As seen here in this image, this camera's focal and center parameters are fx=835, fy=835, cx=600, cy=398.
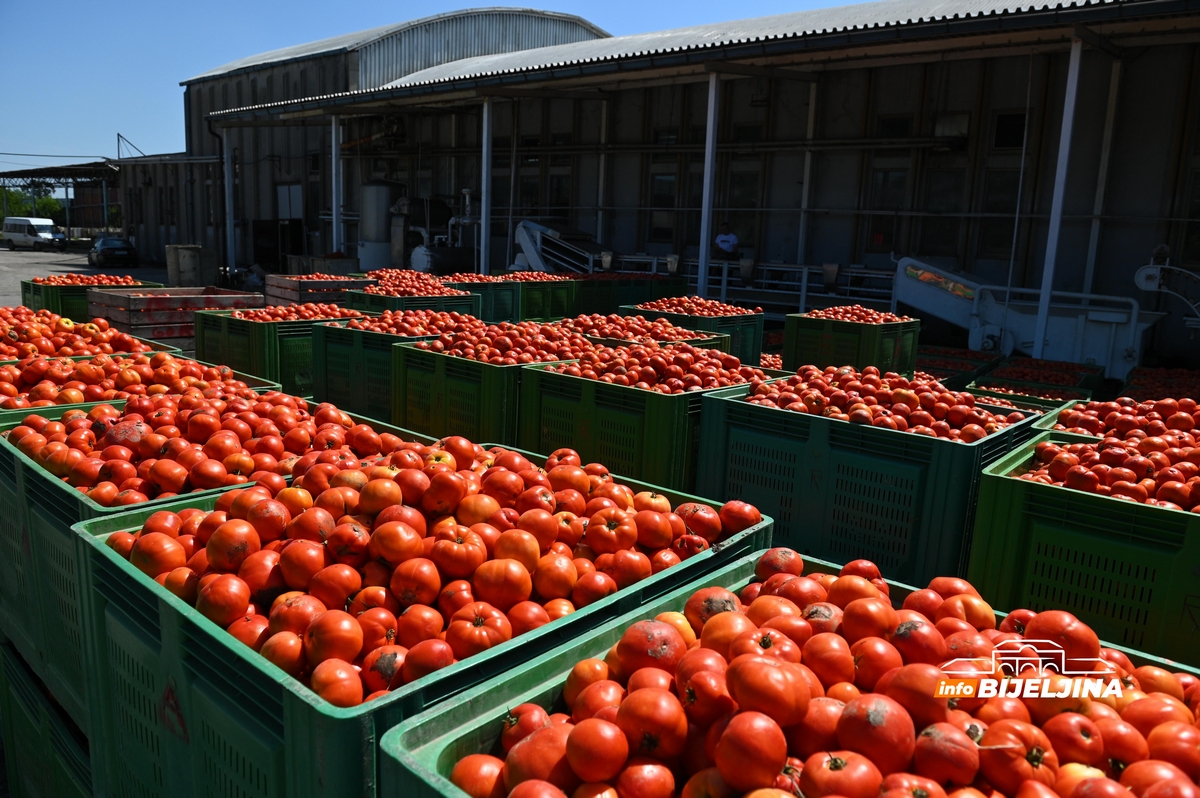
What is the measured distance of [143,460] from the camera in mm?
3764

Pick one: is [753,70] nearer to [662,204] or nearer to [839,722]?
[662,204]

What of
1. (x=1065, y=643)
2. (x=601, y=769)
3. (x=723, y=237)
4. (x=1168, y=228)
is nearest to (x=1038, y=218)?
(x=1168, y=228)

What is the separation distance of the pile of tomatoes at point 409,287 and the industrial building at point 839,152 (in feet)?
15.7

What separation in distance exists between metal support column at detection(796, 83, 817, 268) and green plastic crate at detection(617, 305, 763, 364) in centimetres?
834

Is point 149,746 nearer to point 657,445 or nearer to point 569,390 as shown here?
point 657,445

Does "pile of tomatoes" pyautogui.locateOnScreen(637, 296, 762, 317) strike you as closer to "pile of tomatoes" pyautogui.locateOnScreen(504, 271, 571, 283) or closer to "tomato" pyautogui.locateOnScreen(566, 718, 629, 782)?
"pile of tomatoes" pyautogui.locateOnScreen(504, 271, 571, 283)

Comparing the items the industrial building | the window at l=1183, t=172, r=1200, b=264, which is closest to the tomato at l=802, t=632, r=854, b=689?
the industrial building

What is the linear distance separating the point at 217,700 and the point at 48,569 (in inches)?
68.8

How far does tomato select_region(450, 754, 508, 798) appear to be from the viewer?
1.79 meters

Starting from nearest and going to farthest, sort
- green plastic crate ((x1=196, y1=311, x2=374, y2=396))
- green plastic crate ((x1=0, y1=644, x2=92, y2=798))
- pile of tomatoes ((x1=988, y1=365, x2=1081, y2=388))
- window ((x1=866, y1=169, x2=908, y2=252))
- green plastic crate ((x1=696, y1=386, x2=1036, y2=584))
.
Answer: green plastic crate ((x1=0, y1=644, x2=92, y2=798)) → green plastic crate ((x1=696, y1=386, x2=1036, y2=584)) → green plastic crate ((x1=196, y1=311, x2=374, y2=396)) → pile of tomatoes ((x1=988, y1=365, x2=1081, y2=388)) → window ((x1=866, y1=169, x2=908, y2=252))

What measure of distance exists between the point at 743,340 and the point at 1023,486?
6.51m

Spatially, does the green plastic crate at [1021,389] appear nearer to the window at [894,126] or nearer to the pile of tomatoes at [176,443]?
the pile of tomatoes at [176,443]

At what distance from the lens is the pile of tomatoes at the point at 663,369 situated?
6124 millimetres

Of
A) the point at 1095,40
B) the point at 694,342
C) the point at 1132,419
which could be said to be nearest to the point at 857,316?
the point at 694,342
